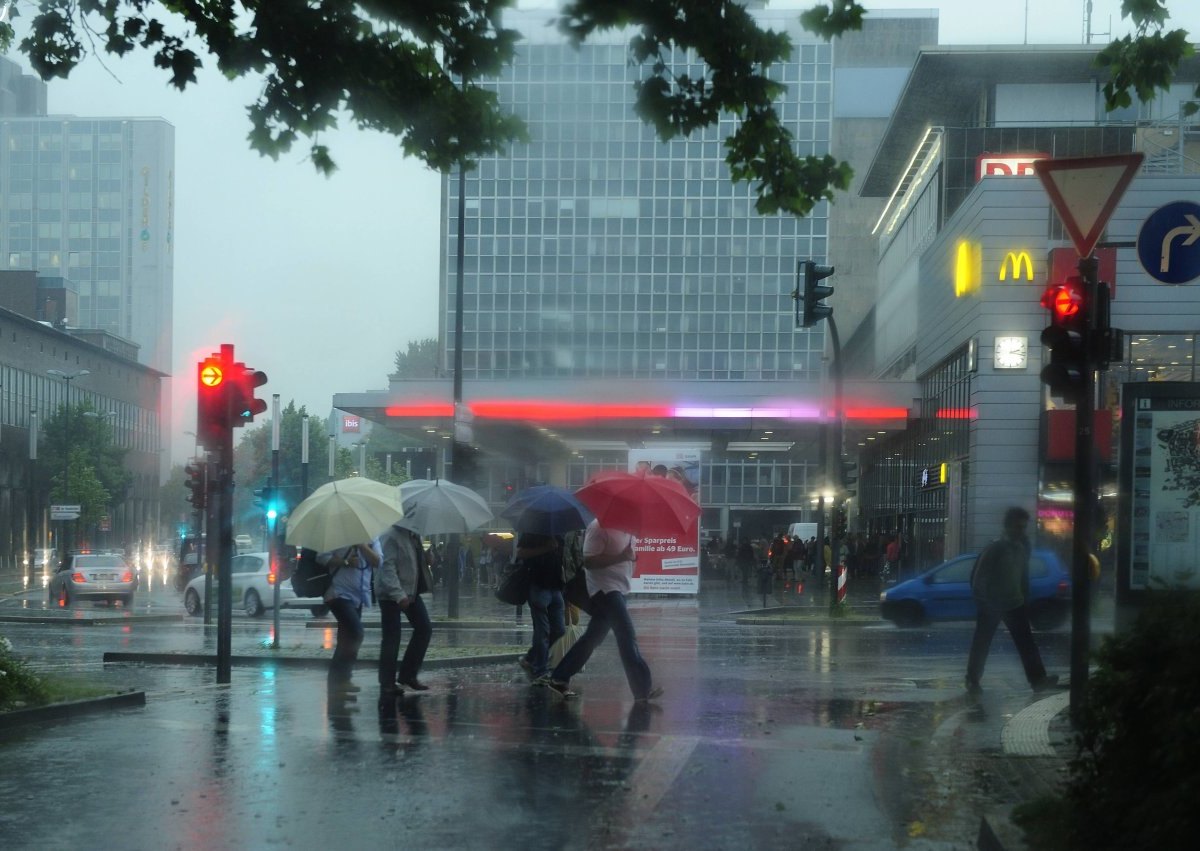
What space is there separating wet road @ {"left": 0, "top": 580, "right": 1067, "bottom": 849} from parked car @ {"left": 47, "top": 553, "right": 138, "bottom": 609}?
25352mm

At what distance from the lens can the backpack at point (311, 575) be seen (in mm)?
14250

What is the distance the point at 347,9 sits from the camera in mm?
10039

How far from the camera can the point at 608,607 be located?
43.8 feet

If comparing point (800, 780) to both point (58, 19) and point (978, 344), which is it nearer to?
point (58, 19)

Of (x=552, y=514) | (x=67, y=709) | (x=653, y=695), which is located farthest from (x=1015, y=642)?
(x=67, y=709)

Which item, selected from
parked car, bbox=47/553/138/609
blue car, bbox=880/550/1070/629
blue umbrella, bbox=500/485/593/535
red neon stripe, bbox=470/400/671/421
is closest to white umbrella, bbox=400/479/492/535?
blue umbrella, bbox=500/485/593/535

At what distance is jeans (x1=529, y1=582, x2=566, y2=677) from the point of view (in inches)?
584

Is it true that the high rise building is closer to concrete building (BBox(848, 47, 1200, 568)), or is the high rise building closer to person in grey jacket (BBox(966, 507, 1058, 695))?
concrete building (BBox(848, 47, 1200, 568))

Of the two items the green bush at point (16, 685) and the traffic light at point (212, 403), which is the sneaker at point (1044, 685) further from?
the green bush at point (16, 685)

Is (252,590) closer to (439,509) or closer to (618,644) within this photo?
(439,509)

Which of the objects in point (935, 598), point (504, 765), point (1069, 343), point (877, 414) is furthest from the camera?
point (877, 414)

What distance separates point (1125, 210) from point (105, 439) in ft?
226

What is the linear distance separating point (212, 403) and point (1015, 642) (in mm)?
7614

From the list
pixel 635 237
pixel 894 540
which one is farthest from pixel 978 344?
pixel 635 237
